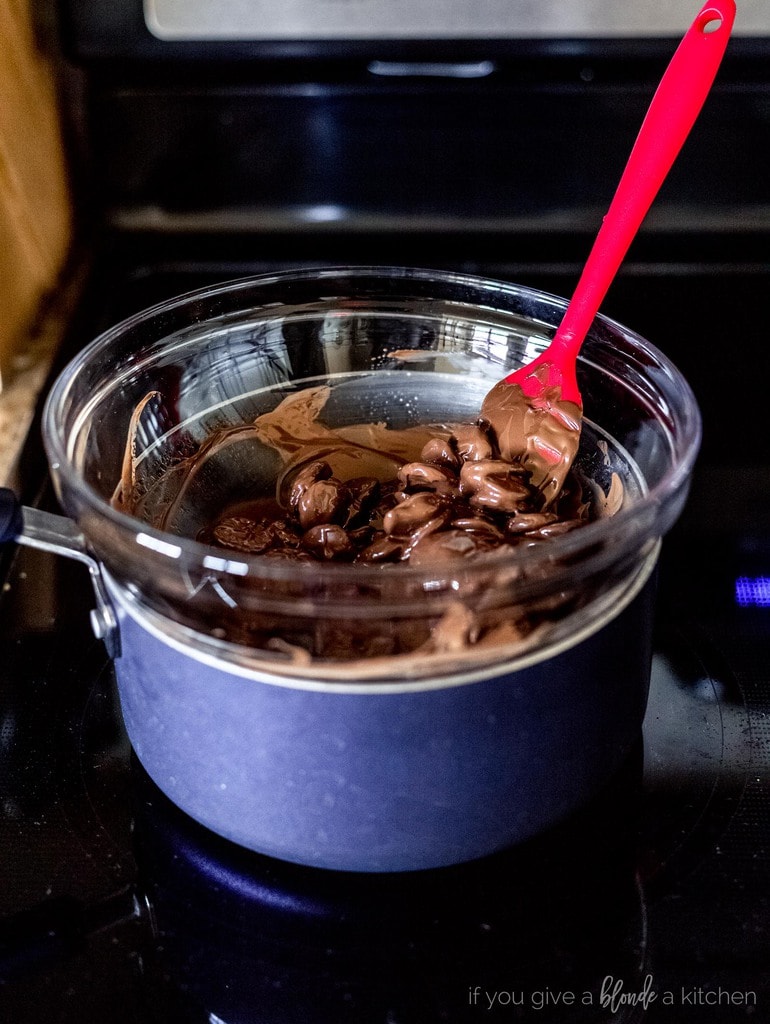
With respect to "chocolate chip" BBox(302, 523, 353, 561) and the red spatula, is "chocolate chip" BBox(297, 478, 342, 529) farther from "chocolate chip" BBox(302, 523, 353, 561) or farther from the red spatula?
the red spatula

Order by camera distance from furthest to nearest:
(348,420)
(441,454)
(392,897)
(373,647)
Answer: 1. (348,420)
2. (441,454)
3. (392,897)
4. (373,647)

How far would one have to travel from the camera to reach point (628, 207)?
786mm

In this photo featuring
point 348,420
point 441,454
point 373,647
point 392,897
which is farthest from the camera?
point 348,420

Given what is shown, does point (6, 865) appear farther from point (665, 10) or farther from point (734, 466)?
point (665, 10)

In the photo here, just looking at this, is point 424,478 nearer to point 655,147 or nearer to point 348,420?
point 348,420

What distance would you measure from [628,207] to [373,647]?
0.39m

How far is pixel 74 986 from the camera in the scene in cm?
68

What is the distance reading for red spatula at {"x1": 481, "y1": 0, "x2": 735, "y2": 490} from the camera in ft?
2.41

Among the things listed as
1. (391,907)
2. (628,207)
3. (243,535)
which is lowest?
(391,907)

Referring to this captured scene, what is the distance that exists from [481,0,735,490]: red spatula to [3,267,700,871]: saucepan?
1.6 inches

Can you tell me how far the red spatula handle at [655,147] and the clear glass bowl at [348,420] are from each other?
0.04 m

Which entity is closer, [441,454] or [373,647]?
[373,647]

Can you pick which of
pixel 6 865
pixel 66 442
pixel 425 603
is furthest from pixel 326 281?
pixel 6 865

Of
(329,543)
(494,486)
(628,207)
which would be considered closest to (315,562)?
(329,543)
